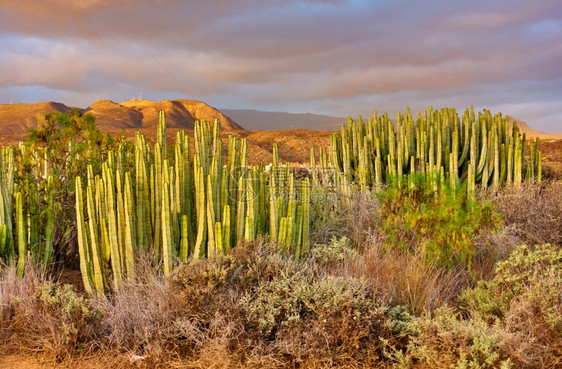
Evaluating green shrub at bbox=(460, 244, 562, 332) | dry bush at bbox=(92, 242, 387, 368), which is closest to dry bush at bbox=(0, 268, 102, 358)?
dry bush at bbox=(92, 242, 387, 368)

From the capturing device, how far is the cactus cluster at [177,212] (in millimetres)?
5188

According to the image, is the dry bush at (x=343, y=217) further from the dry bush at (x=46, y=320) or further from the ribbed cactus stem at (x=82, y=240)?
the dry bush at (x=46, y=320)

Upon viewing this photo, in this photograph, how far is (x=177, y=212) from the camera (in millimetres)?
5449

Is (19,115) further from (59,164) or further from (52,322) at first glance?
(52,322)

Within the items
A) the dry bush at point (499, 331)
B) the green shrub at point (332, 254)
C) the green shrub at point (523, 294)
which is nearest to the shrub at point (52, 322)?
the green shrub at point (332, 254)

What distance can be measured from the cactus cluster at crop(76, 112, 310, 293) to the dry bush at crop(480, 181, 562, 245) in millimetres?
3741

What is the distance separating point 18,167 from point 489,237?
6.10 meters

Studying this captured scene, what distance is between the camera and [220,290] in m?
4.29

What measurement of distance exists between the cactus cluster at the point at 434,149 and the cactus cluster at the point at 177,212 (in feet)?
13.2

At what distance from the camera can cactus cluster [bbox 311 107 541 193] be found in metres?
10.0

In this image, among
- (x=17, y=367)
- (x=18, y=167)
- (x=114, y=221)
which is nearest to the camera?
(x=17, y=367)

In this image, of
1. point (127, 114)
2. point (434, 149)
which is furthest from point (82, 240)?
point (127, 114)

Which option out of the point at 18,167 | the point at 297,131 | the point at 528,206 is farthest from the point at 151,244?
the point at 297,131

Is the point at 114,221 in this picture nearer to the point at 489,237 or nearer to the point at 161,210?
the point at 161,210
